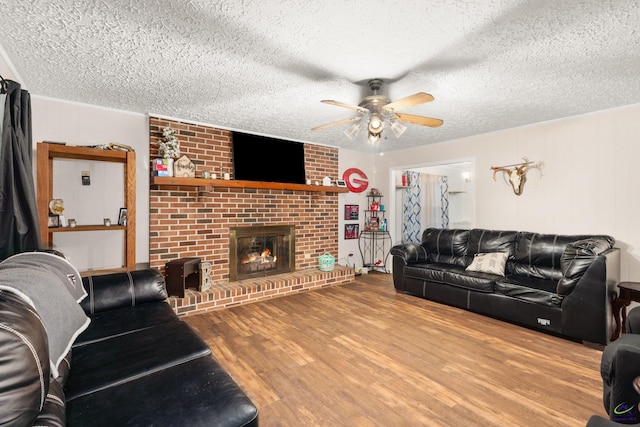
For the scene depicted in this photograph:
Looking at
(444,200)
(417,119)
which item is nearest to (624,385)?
(417,119)

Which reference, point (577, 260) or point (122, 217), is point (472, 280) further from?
point (122, 217)

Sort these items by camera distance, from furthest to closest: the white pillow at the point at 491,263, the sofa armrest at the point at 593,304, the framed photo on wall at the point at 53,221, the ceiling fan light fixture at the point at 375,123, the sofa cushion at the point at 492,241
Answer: the sofa cushion at the point at 492,241 → the white pillow at the point at 491,263 → the framed photo on wall at the point at 53,221 → the sofa armrest at the point at 593,304 → the ceiling fan light fixture at the point at 375,123

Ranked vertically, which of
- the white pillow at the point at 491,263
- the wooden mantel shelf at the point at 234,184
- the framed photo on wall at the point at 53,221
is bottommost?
the white pillow at the point at 491,263

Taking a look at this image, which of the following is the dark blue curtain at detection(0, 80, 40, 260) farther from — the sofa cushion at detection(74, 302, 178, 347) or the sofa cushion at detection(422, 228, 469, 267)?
the sofa cushion at detection(422, 228, 469, 267)

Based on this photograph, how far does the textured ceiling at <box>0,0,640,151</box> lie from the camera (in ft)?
5.45

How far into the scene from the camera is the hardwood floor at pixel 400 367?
5.95 ft

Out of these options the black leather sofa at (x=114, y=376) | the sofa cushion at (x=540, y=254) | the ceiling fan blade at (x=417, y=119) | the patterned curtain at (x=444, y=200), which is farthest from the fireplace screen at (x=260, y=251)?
the patterned curtain at (x=444, y=200)

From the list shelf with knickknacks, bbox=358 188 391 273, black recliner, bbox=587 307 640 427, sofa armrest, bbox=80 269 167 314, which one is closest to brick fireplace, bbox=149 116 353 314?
shelf with knickknacks, bbox=358 188 391 273

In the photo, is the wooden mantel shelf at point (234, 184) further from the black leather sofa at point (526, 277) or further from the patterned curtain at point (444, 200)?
the patterned curtain at point (444, 200)

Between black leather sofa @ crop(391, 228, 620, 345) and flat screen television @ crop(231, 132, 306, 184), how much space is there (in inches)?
79.3

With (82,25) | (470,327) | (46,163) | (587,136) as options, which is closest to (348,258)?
(470,327)

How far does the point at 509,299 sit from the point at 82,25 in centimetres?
422

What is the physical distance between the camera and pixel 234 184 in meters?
3.96

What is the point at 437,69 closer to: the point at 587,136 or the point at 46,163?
the point at 587,136
